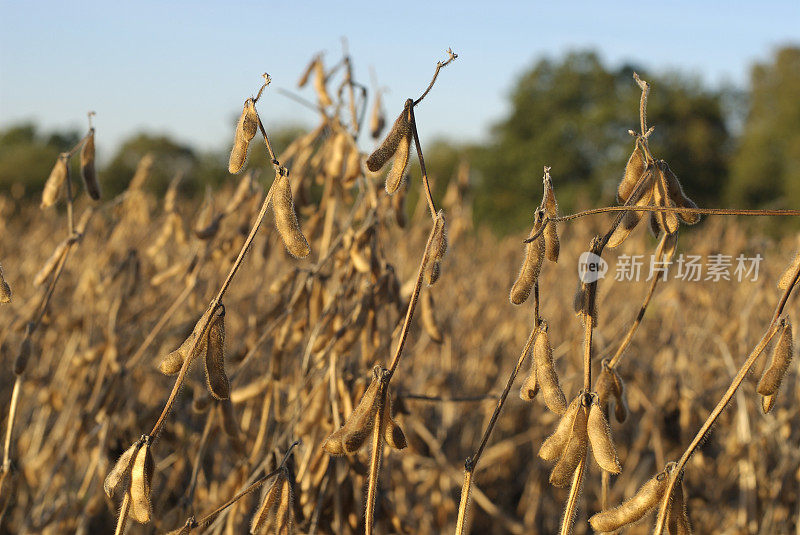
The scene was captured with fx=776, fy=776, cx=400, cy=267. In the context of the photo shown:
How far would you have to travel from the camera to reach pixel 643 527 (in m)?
2.29

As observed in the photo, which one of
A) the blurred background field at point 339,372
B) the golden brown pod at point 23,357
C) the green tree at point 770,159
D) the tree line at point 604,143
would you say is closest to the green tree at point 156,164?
the tree line at point 604,143

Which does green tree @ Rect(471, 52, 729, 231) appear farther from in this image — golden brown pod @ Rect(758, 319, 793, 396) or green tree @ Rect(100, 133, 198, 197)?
golden brown pod @ Rect(758, 319, 793, 396)

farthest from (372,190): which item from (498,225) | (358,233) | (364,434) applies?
(498,225)

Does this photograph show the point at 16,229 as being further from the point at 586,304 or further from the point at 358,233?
the point at 586,304

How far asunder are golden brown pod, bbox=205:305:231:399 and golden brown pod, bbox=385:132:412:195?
0.23m

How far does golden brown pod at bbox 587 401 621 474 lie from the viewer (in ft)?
2.54

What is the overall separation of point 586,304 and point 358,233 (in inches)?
21.8

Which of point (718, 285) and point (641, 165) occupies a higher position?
point (718, 285)

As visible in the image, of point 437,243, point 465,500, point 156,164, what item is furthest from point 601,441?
point 156,164

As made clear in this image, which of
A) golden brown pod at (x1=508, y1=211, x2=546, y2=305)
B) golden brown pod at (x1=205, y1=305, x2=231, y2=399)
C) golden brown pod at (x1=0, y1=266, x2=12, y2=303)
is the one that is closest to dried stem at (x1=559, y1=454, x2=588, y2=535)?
golden brown pod at (x1=508, y1=211, x2=546, y2=305)

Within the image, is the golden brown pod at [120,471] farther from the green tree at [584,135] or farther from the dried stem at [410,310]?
the green tree at [584,135]

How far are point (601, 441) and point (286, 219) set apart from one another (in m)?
0.39

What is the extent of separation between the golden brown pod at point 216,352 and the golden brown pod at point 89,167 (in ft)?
1.90

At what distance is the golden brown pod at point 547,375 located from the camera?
87 cm
